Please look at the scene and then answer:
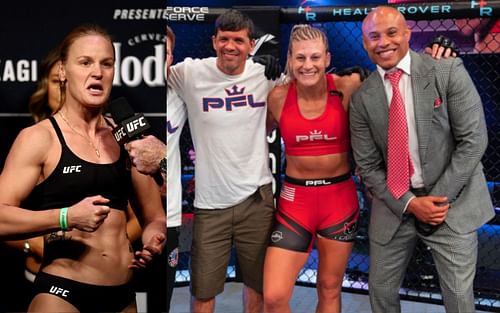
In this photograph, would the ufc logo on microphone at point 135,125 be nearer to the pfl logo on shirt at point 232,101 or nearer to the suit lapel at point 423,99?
the pfl logo on shirt at point 232,101

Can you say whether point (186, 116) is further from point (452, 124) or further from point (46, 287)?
point (452, 124)

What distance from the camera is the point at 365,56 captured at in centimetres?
501

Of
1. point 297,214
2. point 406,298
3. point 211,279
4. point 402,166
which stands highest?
point 402,166

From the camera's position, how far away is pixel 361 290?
3.76 m

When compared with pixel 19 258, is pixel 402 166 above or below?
above

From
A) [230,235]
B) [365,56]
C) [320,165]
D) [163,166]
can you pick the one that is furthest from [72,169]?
[365,56]

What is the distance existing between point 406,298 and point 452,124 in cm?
140

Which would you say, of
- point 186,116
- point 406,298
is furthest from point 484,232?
point 186,116

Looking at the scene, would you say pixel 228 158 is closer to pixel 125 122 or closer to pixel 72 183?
pixel 125 122

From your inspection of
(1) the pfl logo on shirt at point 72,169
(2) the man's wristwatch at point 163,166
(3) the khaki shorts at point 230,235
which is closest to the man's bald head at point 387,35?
(3) the khaki shorts at point 230,235

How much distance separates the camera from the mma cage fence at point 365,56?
10.2ft

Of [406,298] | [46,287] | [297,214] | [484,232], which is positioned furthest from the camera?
[484,232]

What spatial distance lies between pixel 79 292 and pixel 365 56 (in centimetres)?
318

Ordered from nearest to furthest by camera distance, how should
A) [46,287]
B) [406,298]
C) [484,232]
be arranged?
[46,287] < [406,298] < [484,232]
